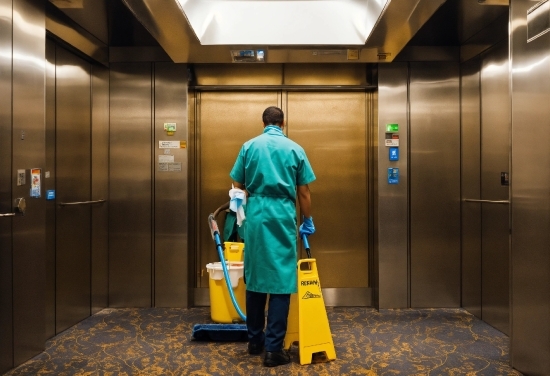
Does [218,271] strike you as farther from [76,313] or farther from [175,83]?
[175,83]

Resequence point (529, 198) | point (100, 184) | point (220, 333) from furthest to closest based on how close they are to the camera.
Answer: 1. point (100, 184)
2. point (220, 333)
3. point (529, 198)

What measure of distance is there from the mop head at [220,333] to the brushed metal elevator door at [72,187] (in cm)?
117

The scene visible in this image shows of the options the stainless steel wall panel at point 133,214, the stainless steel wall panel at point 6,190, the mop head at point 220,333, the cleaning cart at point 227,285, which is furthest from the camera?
the stainless steel wall panel at point 133,214

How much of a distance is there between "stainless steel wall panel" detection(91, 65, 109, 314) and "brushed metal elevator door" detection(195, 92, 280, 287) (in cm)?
88

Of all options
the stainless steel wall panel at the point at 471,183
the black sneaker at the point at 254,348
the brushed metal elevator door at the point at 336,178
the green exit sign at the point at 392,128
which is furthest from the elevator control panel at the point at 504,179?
the black sneaker at the point at 254,348

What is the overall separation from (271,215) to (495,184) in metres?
2.04

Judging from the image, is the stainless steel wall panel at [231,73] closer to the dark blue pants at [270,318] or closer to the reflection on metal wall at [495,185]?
the reflection on metal wall at [495,185]

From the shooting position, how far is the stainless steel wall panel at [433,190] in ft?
15.7

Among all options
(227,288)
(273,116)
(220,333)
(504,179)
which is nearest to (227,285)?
(227,288)

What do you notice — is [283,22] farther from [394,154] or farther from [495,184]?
[495,184]

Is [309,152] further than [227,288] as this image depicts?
Yes

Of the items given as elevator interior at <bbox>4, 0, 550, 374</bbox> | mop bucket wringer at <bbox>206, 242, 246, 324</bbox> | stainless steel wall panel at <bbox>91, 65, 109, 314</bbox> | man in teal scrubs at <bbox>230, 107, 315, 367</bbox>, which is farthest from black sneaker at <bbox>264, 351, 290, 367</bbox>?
stainless steel wall panel at <bbox>91, 65, 109, 314</bbox>

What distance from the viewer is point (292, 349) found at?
3.60 metres

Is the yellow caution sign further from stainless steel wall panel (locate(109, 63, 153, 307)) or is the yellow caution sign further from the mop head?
stainless steel wall panel (locate(109, 63, 153, 307))
